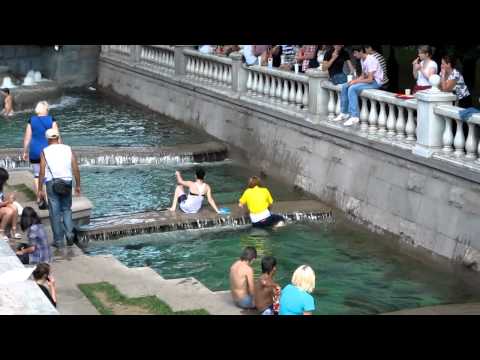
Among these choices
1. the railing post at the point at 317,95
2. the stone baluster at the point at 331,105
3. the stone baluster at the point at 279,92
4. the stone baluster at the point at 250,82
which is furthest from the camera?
the stone baluster at the point at 250,82

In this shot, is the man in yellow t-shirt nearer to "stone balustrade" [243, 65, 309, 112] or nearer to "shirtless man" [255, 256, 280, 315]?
"stone balustrade" [243, 65, 309, 112]

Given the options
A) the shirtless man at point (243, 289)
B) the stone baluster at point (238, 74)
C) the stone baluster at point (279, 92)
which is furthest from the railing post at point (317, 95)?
the shirtless man at point (243, 289)

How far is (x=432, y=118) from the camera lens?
1564cm

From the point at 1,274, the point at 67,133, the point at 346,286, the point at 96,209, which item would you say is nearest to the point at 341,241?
the point at 346,286

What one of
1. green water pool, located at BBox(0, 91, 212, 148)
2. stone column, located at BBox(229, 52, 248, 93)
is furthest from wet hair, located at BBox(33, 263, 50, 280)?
green water pool, located at BBox(0, 91, 212, 148)

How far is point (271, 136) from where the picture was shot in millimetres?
21500

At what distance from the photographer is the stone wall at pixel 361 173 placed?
48.9 ft

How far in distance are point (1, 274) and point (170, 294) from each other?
2.66 m

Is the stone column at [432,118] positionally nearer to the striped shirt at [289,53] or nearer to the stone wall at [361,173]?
the stone wall at [361,173]

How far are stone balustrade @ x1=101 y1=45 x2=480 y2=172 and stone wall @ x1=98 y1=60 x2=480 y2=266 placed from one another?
20 cm

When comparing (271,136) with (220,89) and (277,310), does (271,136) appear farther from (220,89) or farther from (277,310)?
(277,310)

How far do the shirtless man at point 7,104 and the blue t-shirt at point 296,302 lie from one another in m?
20.2

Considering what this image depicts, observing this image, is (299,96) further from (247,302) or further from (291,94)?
(247,302)

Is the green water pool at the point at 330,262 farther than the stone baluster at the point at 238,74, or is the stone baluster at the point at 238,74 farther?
the stone baluster at the point at 238,74
